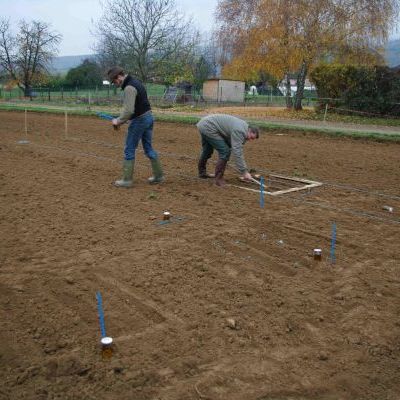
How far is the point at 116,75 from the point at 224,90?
33829 millimetres

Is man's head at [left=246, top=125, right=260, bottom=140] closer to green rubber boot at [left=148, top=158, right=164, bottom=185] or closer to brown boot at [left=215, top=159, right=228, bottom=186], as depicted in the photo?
brown boot at [left=215, top=159, right=228, bottom=186]

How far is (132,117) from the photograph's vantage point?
24.0 ft

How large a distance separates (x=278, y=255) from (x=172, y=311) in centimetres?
161

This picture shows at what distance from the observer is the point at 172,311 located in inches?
142

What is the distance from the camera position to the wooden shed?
39438 millimetres

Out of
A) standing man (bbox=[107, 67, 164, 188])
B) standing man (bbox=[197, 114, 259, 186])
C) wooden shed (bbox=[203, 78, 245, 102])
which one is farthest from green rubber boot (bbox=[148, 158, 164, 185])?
wooden shed (bbox=[203, 78, 245, 102])

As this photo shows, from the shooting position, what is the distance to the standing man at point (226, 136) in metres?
6.92

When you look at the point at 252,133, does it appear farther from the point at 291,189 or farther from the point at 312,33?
the point at 312,33

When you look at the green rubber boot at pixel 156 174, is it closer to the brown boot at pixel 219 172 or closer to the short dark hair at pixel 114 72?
the brown boot at pixel 219 172

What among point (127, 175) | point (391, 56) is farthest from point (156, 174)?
point (391, 56)

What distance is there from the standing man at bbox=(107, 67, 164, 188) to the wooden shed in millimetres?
32262

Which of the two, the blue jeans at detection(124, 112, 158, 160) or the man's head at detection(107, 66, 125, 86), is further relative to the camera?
the blue jeans at detection(124, 112, 158, 160)

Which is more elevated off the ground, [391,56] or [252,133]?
[391,56]

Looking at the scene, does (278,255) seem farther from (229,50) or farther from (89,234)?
(229,50)
